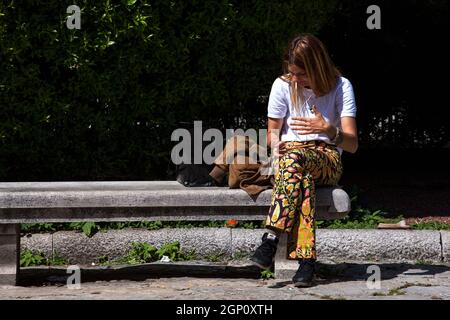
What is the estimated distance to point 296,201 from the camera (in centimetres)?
511

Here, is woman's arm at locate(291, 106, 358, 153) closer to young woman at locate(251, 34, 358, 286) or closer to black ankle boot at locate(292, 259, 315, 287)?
young woman at locate(251, 34, 358, 286)

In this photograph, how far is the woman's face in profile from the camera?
5344mm

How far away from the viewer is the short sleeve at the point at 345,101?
5340 millimetres

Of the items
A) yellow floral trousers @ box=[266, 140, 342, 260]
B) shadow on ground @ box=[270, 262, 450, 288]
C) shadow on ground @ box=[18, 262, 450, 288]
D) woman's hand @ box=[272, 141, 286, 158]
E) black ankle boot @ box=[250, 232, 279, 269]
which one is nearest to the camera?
yellow floral trousers @ box=[266, 140, 342, 260]

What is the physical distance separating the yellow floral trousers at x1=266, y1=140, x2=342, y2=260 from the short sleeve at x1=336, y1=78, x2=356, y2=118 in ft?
1.12

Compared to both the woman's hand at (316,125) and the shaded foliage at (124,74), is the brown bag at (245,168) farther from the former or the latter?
the shaded foliage at (124,74)

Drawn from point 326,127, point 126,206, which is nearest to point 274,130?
point 326,127

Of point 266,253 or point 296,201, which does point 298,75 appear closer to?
point 296,201

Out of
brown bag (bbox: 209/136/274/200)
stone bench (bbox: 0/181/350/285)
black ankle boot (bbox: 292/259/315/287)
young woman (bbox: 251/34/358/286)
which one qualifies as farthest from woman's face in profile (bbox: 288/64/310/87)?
black ankle boot (bbox: 292/259/315/287)

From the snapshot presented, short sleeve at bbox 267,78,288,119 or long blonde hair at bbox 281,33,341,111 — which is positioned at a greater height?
long blonde hair at bbox 281,33,341,111

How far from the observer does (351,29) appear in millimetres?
10000

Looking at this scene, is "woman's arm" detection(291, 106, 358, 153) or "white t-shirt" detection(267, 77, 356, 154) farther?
"white t-shirt" detection(267, 77, 356, 154)

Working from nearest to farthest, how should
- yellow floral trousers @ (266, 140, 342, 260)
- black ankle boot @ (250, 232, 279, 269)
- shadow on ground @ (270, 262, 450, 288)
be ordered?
yellow floral trousers @ (266, 140, 342, 260)
black ankle boot @ (250, 232, 279, 269)
shadow on ground @ (270, 262, 450, 288)
